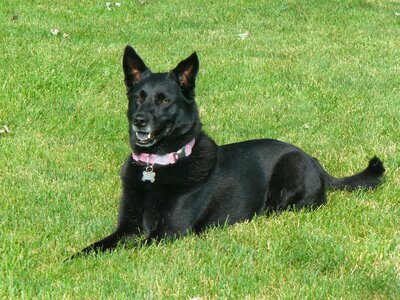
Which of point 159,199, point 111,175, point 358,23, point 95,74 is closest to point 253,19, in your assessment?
point 358,23

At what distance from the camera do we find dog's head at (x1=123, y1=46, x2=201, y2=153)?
5.14 meters

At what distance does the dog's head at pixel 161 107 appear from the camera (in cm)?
514

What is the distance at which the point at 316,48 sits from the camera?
11.8m

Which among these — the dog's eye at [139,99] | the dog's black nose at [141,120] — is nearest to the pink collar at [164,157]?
the dog's black nose at [141,120]

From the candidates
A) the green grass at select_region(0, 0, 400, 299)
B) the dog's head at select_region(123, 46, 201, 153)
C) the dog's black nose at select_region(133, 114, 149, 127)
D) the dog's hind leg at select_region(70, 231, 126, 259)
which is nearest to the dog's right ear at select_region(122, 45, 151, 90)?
the dog's head at select_region(123, 46, 201, 153)

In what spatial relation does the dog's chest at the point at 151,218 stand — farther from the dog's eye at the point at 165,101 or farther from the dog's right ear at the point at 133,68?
the dog's right ear at the point at 133,68

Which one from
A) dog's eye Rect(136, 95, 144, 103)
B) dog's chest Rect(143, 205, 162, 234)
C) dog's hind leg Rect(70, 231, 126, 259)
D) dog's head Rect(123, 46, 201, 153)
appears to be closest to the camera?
dog's hind leg Rect(70, 231, 126, 259)

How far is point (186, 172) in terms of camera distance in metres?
Result: 5.24

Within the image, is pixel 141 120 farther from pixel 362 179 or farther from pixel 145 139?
pixel 362 179

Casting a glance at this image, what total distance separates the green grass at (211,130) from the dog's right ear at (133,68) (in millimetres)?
1004

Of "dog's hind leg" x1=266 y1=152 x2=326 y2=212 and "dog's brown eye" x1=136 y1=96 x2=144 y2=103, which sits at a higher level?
"dog's brown eye" x1=136 y1=96 x2=144 y2=103

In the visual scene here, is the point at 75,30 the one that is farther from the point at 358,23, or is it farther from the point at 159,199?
the point at 159,199

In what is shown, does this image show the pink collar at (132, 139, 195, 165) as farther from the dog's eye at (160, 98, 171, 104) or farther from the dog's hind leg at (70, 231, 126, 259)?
the dog's hind leg at (70, 231, 126, 259)

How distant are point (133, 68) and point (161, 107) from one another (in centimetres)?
54
